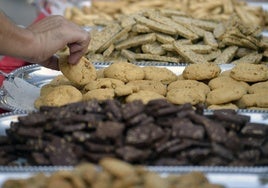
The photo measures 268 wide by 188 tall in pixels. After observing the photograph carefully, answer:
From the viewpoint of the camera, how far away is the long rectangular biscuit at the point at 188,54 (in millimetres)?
2447

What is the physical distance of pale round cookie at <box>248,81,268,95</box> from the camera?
80.4 inches

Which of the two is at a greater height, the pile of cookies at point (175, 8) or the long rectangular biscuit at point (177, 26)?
the long rectangular biscuit at point (177, 26)

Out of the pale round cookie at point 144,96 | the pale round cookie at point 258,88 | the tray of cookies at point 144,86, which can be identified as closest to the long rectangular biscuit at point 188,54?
the tray of cookies at point 144,86

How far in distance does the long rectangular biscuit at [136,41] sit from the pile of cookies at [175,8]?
826 mm

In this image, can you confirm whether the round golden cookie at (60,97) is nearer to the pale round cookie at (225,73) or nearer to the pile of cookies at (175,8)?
the pale round cookie at (225,73)

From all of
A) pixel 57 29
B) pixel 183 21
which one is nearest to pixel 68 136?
pixel 57 29

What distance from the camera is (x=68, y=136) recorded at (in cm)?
148

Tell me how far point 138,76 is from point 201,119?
70cm

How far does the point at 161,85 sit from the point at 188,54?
41 cm

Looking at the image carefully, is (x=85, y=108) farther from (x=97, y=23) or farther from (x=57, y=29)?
(x=97, y=23)

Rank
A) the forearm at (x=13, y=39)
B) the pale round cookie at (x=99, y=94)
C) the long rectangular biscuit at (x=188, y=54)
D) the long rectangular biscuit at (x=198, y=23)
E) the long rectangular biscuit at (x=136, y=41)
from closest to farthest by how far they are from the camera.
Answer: the forearm at (x=13, y=39)
the pale round cookie at (x=99, y=94)
the long rectangular biscuit at (x=188, y=54)
the long rectangular biscuit at (x=136, y=41)
the long rectangular biscuit at (x=198, y=23)

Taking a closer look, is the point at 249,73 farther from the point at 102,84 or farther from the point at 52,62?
Result: the point at 52,62

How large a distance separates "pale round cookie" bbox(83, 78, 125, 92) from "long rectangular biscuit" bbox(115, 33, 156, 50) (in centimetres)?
52

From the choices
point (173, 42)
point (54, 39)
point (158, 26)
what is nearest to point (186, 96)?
point (54, 39)
